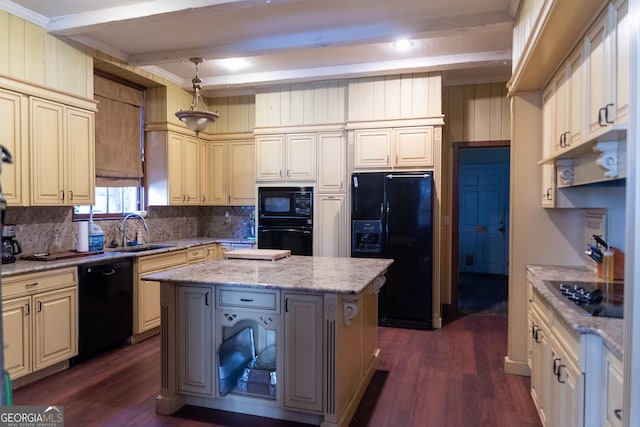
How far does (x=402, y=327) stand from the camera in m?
4.44

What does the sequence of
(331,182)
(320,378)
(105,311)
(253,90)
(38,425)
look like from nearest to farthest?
(38,425) → (320,378) → (105,311) → (331,182) → (253,90)

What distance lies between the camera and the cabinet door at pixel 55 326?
3039 millimetres

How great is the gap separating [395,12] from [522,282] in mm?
2257

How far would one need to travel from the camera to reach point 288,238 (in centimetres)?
488

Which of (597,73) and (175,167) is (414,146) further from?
(175,167)

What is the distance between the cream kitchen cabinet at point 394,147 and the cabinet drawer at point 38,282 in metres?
2.93

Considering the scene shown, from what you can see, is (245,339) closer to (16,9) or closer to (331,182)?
(331,182)

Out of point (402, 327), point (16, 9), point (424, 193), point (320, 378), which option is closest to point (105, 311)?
point (320, 378)

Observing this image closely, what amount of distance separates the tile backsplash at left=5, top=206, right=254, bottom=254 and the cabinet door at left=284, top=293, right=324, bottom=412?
248cm

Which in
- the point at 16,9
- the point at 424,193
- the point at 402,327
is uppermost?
the point at 16,9

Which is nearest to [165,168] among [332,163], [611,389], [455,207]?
[332,163]

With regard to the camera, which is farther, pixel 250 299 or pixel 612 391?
pixel 250 299

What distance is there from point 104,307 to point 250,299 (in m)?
1.82

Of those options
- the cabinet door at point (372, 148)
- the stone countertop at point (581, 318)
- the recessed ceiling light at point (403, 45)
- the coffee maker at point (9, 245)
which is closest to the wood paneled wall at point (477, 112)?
the cabinet door at point (372, 148)
